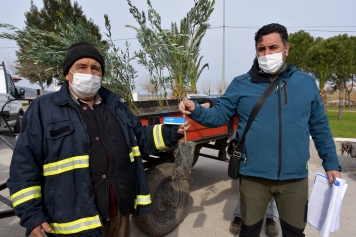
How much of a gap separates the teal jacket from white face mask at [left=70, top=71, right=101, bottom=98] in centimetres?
71

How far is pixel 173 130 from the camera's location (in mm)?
2086

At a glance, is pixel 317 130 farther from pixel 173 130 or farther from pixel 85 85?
pixel 85 85

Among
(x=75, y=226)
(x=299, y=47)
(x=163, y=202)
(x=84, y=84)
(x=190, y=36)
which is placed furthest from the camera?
(x=299, y=47)

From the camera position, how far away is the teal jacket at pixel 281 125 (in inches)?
78.0

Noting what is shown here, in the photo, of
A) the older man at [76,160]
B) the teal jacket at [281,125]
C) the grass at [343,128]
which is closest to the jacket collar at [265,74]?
the teal jacket at [281,125]

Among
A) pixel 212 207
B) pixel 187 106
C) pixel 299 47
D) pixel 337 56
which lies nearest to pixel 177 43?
pixel 187 106

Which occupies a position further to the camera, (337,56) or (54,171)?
(337,56)

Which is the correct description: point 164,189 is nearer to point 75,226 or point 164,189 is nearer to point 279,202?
point 279,202

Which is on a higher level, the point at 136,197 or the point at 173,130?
the point at 173,130

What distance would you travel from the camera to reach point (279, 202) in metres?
2.13

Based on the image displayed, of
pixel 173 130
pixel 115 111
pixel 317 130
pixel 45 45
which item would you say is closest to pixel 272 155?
pixel 317 130

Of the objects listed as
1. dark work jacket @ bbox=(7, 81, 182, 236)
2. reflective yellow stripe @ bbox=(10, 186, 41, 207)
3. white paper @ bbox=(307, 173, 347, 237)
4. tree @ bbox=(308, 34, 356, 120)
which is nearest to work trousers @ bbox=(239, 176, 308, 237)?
white paper @ bbox=(307, 173, 347, 237)

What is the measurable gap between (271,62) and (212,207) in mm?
2629

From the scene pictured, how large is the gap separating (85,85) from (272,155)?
1.32 meters
